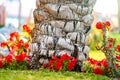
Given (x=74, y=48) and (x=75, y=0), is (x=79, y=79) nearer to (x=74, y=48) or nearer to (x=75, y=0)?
(x=74, y=48)

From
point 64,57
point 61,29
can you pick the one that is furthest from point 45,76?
point 61,29

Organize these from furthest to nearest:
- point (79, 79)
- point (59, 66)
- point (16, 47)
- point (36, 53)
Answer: point (16, 47), point (36, 53), point (59, 66), point (79, 79)

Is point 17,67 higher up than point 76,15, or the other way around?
Result: point 76,15

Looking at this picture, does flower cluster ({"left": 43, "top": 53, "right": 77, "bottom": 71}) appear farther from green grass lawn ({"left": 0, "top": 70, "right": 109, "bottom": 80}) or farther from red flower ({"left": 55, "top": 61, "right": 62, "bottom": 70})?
green grass lawn ({"left": 0, "top": 70, "right": 109, "bottom": 80})

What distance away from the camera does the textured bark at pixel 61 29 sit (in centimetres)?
920

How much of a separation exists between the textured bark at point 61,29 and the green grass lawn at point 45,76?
667 mm

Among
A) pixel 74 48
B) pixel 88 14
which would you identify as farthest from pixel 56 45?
pixel 88 14

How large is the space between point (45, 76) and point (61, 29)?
147cm

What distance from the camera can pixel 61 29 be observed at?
9273 millimetres

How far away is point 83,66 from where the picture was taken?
9.16m

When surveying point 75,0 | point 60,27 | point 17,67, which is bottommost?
point 17,67

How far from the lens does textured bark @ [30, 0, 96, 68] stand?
362 inches

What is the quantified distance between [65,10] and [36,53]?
3.84ft

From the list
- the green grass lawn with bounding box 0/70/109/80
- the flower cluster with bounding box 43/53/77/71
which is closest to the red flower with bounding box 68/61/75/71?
the flower cluster with bounding box 43/53/77/71
